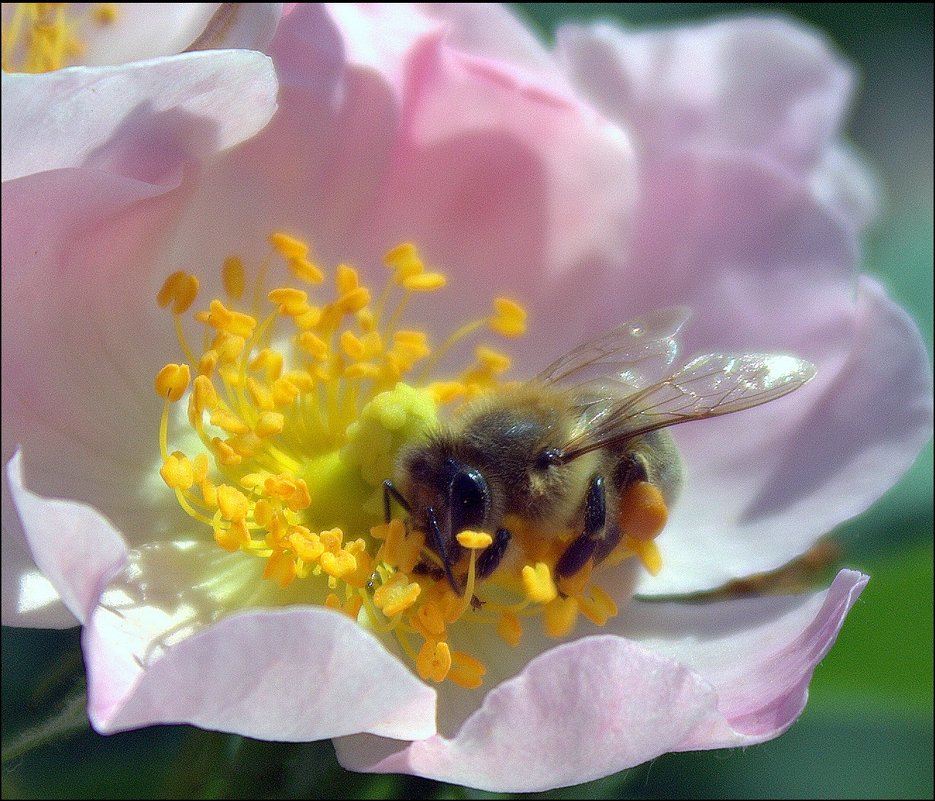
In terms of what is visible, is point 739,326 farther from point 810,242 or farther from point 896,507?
point 896,507

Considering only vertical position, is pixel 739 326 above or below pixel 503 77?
below

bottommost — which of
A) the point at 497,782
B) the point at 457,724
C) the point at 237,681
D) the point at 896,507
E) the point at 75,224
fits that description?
the point at 896,507

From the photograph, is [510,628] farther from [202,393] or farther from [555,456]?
[202,393]

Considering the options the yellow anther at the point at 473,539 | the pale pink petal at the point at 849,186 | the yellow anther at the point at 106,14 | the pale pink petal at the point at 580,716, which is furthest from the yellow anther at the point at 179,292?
the pale pink petal at the point at 849,186

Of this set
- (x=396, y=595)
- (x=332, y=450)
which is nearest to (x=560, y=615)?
(x=396, y=595)

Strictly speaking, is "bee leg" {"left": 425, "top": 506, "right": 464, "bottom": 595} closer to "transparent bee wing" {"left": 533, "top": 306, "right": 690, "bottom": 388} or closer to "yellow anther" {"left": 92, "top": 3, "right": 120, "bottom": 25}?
"transparent bee wing" {"left": 533, "top": 306, "right": 690, "bottom": 388}

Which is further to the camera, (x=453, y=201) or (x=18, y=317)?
(x=453, y=201)

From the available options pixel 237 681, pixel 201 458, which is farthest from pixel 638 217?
pixel 237 681

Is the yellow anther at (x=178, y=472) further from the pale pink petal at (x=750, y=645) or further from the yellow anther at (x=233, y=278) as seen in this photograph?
the pale pink petal at (x=750, y=645)
